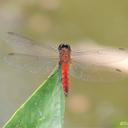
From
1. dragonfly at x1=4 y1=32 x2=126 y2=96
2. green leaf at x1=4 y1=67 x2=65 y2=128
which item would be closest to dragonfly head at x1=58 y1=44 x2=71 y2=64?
dragonfly at x1=4 y1=32 x2=126 y2=96

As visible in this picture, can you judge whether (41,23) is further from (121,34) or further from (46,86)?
(46,86)

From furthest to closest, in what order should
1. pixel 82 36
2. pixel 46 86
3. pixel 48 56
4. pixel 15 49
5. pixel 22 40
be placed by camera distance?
pixel 82 36 → pixel 15 49 → pixel 22 40 → pixel 48 56 → pixel 46 86

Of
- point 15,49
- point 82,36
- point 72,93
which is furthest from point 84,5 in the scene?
point 15,49

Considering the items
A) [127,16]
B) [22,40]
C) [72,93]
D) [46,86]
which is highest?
[127,16]

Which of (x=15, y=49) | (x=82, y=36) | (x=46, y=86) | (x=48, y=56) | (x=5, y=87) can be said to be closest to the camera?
(x=46, y=86)

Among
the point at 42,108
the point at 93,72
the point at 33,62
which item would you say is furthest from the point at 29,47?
the point at 42,108

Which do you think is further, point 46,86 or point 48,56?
point 48,56

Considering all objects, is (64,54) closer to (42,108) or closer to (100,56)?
(100,56)
